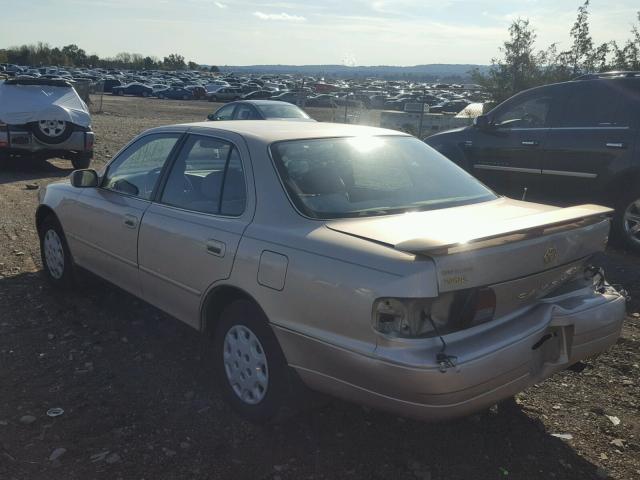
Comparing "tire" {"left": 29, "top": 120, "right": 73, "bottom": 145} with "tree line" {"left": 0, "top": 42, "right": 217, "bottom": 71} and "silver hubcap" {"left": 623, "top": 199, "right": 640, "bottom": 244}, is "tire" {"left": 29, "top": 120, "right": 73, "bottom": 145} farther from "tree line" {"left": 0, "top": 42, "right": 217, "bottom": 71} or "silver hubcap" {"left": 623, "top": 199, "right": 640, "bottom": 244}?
"tree line" {"left": 0, "top": 42, "right": 217, "bottom": 71}

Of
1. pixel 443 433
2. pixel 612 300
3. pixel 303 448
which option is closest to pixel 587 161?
pixel 612 300

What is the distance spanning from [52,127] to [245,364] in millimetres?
10403

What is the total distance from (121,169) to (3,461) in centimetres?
233

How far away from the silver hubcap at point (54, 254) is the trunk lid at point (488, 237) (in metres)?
3.30

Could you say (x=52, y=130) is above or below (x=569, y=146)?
below

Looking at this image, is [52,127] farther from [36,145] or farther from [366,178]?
[366,178]

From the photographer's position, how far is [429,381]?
8.25ft

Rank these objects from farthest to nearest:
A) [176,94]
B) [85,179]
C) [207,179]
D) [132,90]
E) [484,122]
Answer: [132,90] < [176,94] < [484,122] < [85,179] < [207,179]

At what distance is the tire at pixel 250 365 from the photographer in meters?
3.14

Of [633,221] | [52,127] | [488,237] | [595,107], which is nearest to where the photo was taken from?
[488,237]

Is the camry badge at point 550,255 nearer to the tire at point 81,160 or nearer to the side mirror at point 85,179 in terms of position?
the side mirror at point 85,179

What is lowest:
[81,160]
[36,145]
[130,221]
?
[81,160]

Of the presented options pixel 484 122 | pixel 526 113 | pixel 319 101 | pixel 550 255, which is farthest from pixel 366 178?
pixel 319 101

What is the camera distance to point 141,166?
179 inches
